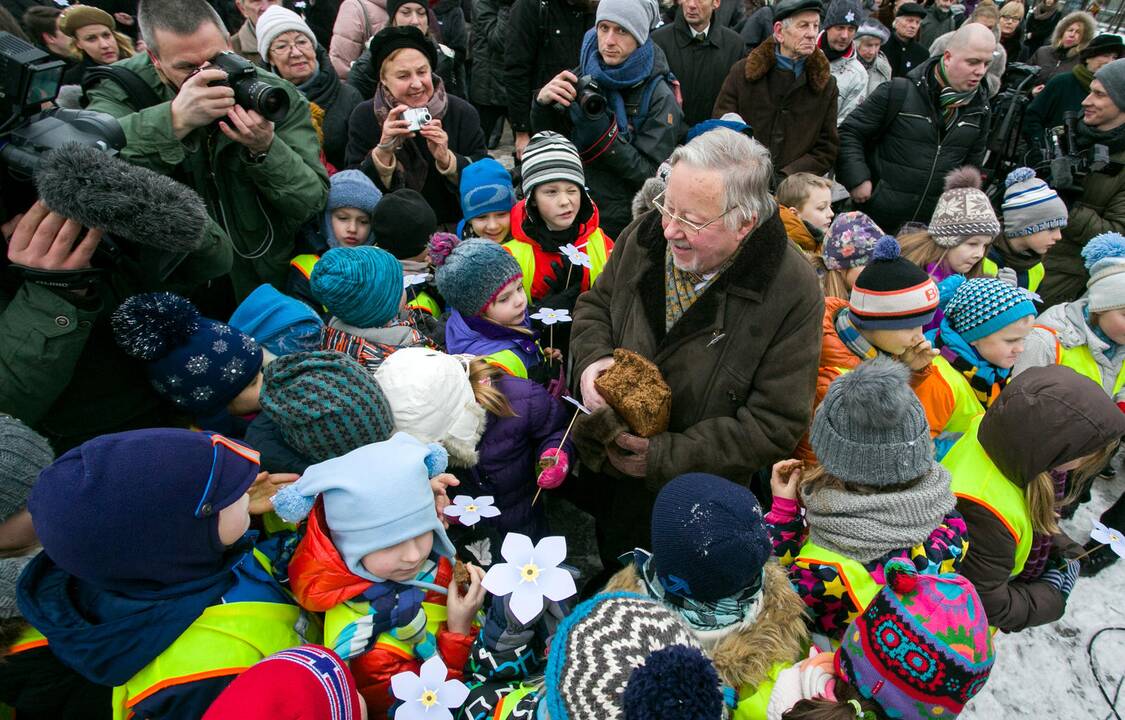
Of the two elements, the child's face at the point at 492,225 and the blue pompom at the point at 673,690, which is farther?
the child's face at the point at 492,225

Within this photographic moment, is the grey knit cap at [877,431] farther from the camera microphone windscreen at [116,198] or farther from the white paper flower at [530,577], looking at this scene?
the camera microphone windscreen at [116,198]

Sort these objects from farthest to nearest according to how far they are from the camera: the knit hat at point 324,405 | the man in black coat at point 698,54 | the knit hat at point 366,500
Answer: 1. the man in black coat at point 698,54
2. the knit hat at point 324,405
3. the knit hat at point 366,500

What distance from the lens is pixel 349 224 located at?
114 inches

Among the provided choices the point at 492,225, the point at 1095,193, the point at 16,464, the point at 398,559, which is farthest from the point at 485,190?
the point at 1095,193

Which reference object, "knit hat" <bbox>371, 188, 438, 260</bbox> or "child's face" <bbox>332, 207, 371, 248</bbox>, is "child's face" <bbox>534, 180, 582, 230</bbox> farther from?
"child's face" <bbox>332, 207, 371, 248</bbox>

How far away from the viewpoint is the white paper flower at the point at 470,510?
1.69 metres

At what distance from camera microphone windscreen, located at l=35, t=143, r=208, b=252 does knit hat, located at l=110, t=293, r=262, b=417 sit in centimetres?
24

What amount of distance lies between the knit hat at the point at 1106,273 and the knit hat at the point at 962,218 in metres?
0.45

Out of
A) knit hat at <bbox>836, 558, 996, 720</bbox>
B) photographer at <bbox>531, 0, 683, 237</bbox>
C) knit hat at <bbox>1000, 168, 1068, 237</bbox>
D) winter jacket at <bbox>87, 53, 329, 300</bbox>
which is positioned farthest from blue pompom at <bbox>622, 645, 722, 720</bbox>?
knit hat at <bbox>1000, 168, 1068, 237</bbox>

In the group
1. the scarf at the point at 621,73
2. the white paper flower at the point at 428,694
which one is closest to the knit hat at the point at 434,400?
the white paper flower at the point at 428,694

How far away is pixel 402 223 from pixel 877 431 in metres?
2.24

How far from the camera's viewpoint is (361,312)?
87.9 inches

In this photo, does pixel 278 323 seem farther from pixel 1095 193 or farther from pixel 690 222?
pixel 1095 193

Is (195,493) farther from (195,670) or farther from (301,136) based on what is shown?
(301,136)
